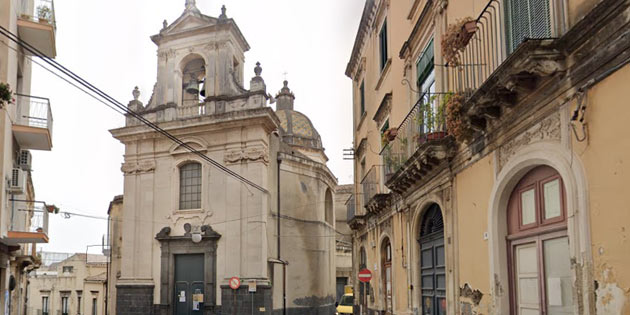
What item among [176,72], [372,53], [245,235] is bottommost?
[245,235]

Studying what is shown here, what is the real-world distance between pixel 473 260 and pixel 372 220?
988cm

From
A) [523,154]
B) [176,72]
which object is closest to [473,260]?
[523,154]

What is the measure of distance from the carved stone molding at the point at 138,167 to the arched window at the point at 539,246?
68.1 feet

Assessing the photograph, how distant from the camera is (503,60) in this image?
24.5 ft

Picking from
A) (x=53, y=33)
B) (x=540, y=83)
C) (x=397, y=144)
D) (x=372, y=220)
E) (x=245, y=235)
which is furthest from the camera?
(x=245, y=235)

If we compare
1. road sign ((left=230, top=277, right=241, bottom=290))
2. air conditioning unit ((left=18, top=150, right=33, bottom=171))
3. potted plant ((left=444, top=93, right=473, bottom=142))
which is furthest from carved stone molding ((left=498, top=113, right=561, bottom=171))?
road sign ((left=230, top=277, right=241, bottom=290))

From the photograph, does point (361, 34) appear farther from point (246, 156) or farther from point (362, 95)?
point (246, 156)

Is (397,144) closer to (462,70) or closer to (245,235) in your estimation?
(462,70)

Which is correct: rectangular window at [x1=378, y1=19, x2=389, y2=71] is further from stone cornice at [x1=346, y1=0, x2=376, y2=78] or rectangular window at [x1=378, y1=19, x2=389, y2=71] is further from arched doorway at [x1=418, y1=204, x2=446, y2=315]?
arched doorway at [x1=418, y1=204, x2=446, y2=315]

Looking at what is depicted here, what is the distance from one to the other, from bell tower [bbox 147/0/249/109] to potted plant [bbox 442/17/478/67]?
1854cm

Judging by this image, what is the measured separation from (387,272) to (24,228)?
1011 cm

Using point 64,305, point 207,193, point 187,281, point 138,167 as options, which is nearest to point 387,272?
point 207,193

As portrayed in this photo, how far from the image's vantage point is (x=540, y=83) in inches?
244

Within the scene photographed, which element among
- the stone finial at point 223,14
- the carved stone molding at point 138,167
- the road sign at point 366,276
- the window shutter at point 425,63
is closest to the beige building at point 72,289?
the carved stone molding at point 138,167
